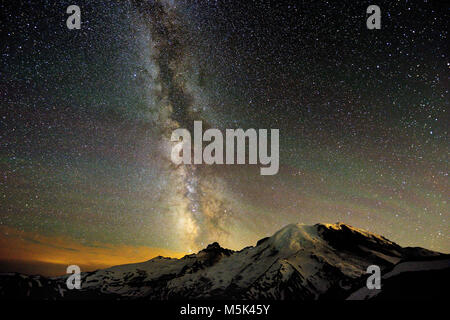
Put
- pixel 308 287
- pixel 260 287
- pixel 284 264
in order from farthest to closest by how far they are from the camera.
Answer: pixel 284 264
pixel 260 287
pixel 308 287

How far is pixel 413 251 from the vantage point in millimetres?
183125

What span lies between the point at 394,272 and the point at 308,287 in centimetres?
13607

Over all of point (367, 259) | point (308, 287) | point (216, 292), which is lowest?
point (216, 292)

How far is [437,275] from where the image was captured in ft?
135
